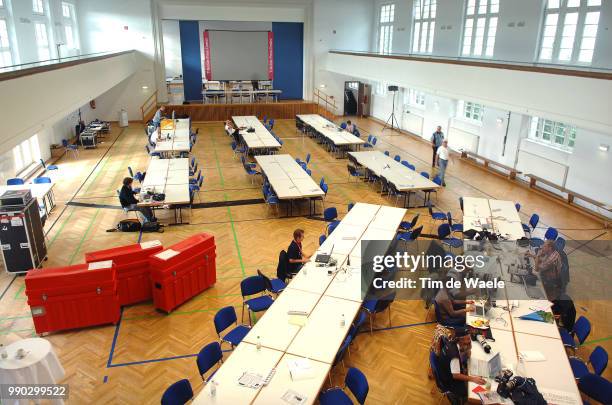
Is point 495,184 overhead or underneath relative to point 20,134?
underneath

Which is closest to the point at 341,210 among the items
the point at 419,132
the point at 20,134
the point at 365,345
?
the point at 365,345

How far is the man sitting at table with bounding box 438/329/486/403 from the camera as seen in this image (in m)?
5.64

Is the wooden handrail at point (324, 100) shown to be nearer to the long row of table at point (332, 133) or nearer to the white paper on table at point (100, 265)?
the long row of table at point (332, 133)

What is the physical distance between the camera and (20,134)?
7.97m

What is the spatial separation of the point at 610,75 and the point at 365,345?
295 inches

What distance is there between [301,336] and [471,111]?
15.6 meters

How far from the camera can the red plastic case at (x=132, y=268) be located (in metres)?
8.05

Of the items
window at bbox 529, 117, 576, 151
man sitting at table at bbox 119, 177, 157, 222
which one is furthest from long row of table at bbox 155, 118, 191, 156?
window at bbox 529, 117, 576, 151

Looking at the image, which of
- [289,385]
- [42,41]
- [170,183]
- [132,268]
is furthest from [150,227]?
[42,41]

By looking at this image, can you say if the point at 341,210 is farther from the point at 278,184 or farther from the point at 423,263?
the point at 423,263

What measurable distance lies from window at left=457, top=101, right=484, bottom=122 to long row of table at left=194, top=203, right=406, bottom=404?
12049mm

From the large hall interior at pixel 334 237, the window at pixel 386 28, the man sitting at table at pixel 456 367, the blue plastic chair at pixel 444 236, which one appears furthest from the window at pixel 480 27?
the man sitting at table at pixel 456 367

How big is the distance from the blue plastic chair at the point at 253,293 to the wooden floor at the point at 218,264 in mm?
819

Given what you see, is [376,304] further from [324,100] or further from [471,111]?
[324,100]
